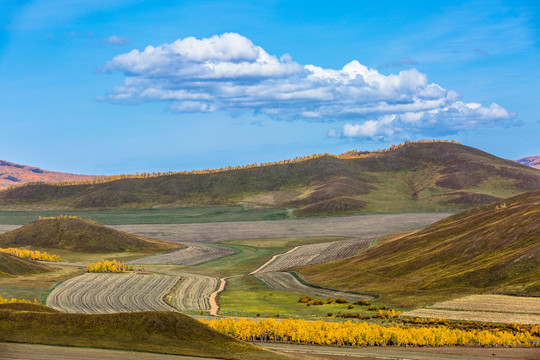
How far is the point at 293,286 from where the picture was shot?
6888 cm

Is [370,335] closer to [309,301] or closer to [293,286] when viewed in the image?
[309,301]

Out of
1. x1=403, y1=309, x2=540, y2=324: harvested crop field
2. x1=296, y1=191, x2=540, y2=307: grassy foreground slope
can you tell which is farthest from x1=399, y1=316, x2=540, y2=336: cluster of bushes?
x1=296, y1=191, x2=540, y2=307: grassy foreground slope

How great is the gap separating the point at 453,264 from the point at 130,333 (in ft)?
130

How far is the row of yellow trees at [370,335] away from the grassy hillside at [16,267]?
4734 cm

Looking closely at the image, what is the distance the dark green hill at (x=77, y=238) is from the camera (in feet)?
375

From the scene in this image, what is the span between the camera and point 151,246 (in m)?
119

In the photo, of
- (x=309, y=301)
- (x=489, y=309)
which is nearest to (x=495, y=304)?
(x=489, y=309)

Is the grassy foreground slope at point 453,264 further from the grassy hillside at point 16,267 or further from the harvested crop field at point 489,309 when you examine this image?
the grassy hillside at point 16,267

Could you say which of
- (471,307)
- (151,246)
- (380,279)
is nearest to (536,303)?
(471,307)

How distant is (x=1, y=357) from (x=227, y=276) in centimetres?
5543

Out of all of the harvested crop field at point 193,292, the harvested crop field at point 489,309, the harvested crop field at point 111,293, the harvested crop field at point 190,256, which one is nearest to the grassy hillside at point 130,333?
the harvested crop field at point 489,309

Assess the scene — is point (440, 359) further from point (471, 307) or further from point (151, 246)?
point (151, 246)

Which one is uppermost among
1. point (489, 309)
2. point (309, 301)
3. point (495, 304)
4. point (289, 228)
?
point (289, 228)

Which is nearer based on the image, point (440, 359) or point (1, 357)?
point (1, 357)
